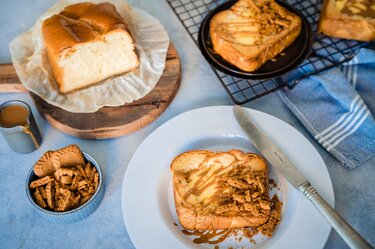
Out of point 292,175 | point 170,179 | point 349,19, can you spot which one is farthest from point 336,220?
point 349,19

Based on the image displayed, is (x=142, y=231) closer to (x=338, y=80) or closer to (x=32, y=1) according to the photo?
(x=338, y=80)

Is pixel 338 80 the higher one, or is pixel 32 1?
pixel 32 1

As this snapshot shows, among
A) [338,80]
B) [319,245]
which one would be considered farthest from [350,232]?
[338,80]

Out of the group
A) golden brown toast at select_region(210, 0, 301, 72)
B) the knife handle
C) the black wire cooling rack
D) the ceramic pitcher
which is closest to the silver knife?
the knife handle

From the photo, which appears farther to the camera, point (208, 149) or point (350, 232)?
point (208, 149)

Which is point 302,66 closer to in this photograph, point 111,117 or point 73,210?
point 111,117

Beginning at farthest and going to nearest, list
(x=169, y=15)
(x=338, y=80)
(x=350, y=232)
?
1. (x=169, y=15)
2. (x=338, y=80)
3. (x=350, y=232)
